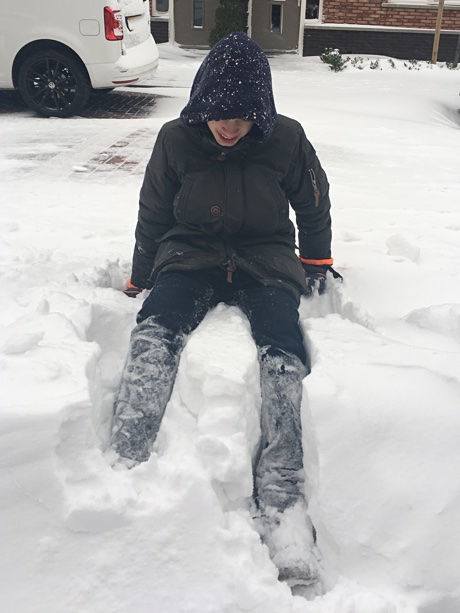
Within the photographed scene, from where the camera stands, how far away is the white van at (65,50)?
659 cm

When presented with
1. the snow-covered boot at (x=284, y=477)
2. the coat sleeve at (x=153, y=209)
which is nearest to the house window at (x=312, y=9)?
the coat sleeve at (x=153, y=209)

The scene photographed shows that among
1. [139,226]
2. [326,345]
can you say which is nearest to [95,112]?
[139,226]

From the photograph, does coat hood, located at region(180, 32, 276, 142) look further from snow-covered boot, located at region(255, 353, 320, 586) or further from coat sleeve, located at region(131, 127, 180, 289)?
snow-covered boot, located at region(255, 353, 320, 586)

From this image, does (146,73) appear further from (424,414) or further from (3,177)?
(424,414)

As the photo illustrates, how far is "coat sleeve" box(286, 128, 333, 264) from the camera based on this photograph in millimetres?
2451

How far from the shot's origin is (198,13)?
1445 centimetres

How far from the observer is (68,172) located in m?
4.91

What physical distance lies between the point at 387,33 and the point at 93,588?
14.4m

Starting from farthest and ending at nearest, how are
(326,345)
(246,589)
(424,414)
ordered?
(326,345) → (424,414) → (246,589)

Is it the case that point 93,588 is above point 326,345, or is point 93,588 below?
below

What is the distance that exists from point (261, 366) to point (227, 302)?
0.46 m

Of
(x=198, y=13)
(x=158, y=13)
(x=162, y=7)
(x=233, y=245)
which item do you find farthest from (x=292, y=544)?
(x=162, y=7)

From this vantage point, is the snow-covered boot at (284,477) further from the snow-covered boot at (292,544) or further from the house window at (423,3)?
the house window at (423,3)

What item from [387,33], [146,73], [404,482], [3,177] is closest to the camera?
[404,482]
